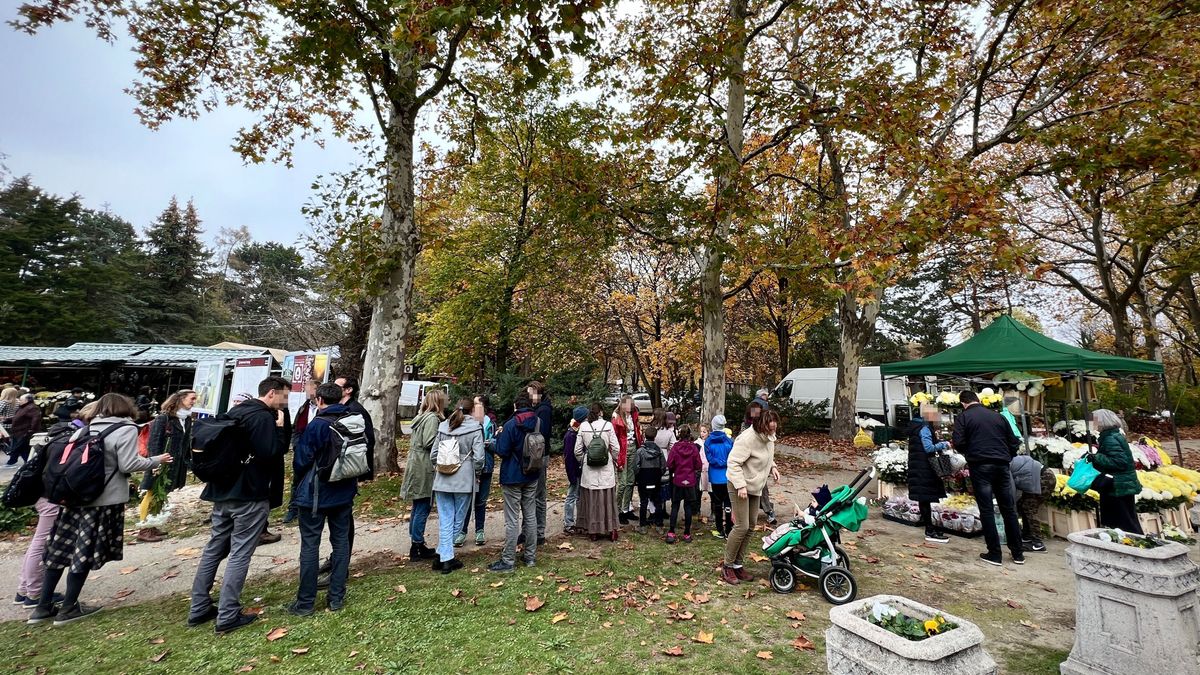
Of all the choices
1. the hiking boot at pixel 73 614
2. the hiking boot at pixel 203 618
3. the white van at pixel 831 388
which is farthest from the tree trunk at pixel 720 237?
the white van at pixel 831 388

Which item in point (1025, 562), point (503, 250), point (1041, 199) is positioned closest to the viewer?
point (1025, 562)

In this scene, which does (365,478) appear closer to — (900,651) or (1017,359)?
(900,651)

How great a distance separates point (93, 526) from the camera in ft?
13.4

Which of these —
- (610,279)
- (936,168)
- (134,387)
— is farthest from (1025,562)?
(134,387)

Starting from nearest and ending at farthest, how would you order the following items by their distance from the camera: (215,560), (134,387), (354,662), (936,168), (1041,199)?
(354,662) → (215,560) → (936,168) → (1041,199) → (134,387)

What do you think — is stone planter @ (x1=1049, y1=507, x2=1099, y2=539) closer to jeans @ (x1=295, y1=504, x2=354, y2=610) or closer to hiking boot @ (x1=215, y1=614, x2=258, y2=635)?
jeans @ (x1=295, y1=504, x2=354, y2=610)

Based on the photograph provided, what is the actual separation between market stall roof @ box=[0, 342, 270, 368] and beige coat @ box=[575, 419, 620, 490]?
15.9m

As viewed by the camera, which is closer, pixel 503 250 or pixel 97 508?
pixel 97 508

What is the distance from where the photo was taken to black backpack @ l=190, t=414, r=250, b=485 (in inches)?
149

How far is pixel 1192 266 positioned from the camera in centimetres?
1355

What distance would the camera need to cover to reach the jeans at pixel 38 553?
4.27 metres

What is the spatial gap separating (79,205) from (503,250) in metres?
33.5

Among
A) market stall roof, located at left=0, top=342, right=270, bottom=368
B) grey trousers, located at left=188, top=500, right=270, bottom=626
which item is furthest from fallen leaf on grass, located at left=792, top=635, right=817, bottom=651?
market stall roof, located at left=0, top=342, right=270, bottom=368

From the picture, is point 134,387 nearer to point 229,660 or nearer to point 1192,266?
point 229,660
